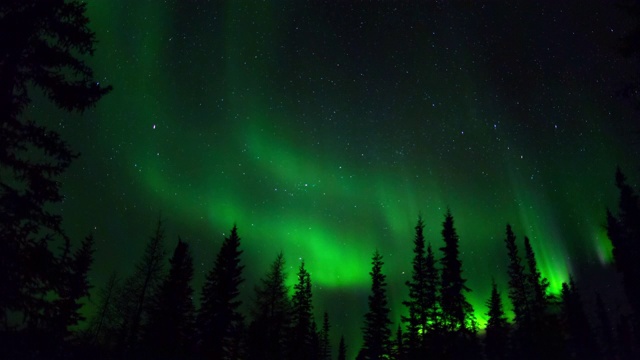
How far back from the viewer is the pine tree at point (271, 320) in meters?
33.8

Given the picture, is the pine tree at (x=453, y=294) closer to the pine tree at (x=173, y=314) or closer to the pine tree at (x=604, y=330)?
the pine tree at (x=173, y=314)

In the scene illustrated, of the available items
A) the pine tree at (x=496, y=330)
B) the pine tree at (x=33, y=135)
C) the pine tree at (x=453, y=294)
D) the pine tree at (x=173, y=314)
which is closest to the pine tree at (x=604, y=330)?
the pine tree at (x=496, y=330)

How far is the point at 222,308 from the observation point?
3161 cm

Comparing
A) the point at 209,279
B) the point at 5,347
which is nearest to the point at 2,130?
the point at 5,347

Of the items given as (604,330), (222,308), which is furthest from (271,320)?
(604,330)

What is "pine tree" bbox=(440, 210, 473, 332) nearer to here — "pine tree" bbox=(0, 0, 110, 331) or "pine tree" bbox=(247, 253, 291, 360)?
"pine tree" bbox=(247, 253, 291, 360)

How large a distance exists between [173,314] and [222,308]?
3663 millimetres

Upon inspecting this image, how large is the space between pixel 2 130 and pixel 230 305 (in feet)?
80.8

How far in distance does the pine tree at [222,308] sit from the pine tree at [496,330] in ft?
98.8

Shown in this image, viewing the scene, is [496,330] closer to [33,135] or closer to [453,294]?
[453,294]

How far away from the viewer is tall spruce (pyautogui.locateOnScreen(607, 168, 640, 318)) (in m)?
39.2

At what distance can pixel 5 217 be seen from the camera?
976 centimetres

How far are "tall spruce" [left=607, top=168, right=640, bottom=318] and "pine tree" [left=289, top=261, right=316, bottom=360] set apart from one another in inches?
1263

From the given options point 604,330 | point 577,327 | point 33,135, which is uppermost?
point 604,330
